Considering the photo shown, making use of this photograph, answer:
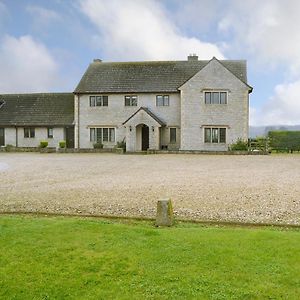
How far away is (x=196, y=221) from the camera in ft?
28.5

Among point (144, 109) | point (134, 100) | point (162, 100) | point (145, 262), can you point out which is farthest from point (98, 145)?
point (145, 262)

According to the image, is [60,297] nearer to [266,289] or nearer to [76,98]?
[266,289]

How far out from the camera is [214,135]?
38.2 metres

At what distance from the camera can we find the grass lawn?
505 centimetres

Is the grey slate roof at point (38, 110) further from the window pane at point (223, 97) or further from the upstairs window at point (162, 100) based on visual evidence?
the window pane at point (223, 97)

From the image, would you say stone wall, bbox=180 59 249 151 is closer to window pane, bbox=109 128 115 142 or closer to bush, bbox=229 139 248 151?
bush, bbox=229 139 248 151

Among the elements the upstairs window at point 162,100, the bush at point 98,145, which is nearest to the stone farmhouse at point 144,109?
the upstairs window at point 162,100

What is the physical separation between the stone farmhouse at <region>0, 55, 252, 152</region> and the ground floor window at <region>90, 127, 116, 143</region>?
104 mm

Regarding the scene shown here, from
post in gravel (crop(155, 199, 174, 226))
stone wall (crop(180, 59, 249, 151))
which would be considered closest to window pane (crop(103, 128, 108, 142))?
stone wall (crop(180, 59, 249, 151))

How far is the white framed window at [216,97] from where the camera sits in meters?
37.7

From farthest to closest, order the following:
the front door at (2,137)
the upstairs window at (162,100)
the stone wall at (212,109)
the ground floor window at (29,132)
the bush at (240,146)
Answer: the front door at (2,137)
the ground floor window at (29,132)
the upstairs window at (162,100)
the stone wall at (212,109)
the bush at (240,146)

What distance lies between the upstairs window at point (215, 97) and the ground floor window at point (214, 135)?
259 centimetres

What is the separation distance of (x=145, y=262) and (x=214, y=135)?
3305cm

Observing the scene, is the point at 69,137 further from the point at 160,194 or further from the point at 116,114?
the point at 160,194
